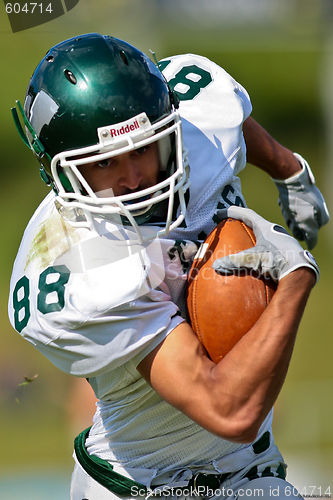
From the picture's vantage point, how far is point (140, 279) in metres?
1.35

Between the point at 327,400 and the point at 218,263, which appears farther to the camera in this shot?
the point at 327,400

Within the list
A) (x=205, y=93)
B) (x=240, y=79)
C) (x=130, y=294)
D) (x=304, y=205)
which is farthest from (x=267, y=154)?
(x=240, y=79)

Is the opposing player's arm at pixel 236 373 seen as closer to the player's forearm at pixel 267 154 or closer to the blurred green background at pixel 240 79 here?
the player's forearm at pixel 267 154

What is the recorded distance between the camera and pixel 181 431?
1.52 m

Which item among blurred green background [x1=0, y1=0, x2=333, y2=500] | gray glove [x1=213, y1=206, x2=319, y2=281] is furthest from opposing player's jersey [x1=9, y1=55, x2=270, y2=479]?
blurred green background [x1=0, y1=0, x2=333, y2=500]

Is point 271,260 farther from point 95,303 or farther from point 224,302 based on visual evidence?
point 95,303

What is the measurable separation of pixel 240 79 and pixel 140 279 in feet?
18.4

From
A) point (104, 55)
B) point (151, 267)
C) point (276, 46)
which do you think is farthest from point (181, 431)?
point (276, 46)

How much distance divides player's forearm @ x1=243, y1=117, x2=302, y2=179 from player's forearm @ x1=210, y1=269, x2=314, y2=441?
2.26 feet

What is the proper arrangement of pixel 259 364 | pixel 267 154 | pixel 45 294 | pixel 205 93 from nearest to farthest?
pixel 259 364, pixel 45 294, pixel 205 93, pixel 267 154

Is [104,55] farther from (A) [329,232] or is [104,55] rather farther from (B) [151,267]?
(A) [329,232]

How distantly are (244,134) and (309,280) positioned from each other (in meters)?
0.64

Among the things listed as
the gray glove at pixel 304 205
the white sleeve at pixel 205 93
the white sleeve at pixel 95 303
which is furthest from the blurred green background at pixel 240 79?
the white sleeve at pixel 95 303

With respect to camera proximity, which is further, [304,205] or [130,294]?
[304,205]
